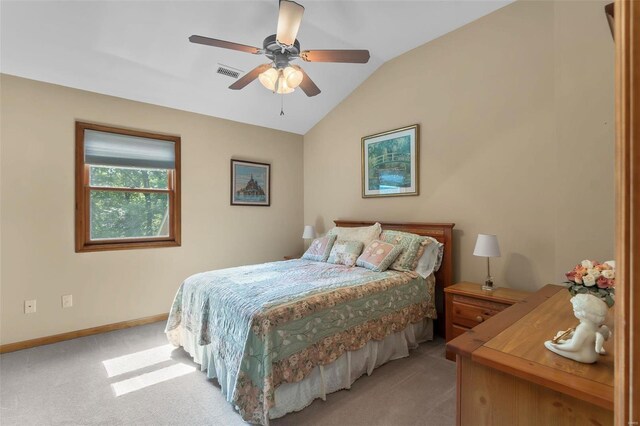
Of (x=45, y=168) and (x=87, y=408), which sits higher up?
(x=45, y=168)

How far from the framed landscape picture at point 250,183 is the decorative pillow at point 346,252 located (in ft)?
5.45

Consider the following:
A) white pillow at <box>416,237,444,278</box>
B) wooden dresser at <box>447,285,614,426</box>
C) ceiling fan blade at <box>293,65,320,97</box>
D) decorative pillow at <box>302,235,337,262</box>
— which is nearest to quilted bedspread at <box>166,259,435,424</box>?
white pillow at <box>416,237,444,278</box>

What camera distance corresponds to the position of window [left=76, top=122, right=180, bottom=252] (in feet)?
10.4

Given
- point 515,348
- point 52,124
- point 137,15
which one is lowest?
point 515,348

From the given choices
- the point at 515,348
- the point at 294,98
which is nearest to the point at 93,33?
the point at 294,98

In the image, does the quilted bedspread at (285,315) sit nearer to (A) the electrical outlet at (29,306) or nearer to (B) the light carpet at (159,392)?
(B) the light carpet at (159,392)

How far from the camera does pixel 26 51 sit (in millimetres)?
2566

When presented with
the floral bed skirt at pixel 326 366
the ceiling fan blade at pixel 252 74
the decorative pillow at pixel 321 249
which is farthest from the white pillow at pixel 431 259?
the ceiling fan blade at pixel 252 74

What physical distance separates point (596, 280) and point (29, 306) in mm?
4280

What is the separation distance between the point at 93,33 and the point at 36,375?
289 cm

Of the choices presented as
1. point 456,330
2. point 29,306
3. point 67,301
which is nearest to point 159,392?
point 67,301

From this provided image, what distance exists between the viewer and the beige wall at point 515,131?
1.91 meters

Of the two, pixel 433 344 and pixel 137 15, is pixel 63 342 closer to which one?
pixel 137 15

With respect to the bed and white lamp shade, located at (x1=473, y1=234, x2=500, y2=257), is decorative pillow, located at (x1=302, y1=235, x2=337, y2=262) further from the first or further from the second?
white lamp shade, located at (x1=473, y1=234, x2=500, y2=257)
